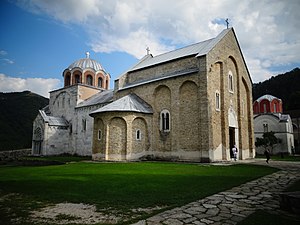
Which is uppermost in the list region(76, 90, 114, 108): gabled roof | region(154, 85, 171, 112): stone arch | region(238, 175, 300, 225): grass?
region(76, 90, 114, 108): gabled roof

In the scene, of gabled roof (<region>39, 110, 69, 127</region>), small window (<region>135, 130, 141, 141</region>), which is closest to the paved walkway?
small window (<region>135, 130, 141, 141</region>)

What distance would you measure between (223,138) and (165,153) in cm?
515

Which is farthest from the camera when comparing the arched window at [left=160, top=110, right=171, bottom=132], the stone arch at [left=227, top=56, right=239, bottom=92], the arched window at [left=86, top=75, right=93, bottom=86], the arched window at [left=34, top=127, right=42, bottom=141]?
the arched window at [left=86, top=75, right=93, bottom=86]

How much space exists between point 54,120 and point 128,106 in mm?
16050

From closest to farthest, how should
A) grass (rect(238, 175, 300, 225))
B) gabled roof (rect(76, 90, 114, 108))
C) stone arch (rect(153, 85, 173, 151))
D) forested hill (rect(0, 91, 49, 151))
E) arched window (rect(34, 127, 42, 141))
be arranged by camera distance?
grass (rect(238, 175, 300, 225))
stone arch (rect(153, 85, 173, 151))
gabled roof (rect(76, 90, 114, 108))
arched window (rect(34, 127, 42, 141))
forested hill (rect(0, 91, 49, 151))

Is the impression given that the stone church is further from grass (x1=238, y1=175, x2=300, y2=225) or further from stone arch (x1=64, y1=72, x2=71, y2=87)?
grass (x1=238, y1=175, x2=300, y2=225)

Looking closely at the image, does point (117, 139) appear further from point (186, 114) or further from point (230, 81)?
point (230, 81)

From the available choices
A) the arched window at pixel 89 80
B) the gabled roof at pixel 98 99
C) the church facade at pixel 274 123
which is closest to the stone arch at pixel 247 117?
the gabled roof at pixel 98 99

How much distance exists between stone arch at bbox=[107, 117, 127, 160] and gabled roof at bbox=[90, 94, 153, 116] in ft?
3.08

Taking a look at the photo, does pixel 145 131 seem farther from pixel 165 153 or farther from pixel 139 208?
pixel 139 208

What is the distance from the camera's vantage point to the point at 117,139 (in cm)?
1936

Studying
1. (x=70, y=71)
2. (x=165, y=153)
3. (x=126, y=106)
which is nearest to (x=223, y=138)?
(x=165, y=153)

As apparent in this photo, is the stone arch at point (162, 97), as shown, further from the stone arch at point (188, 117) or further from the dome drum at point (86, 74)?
the dome drum at point (86, 74)

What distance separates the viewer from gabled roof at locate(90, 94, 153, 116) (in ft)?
64.0
